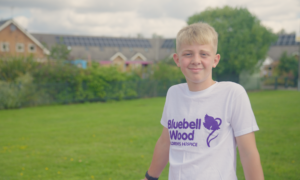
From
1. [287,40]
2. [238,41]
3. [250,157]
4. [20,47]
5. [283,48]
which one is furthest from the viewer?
[287,40]

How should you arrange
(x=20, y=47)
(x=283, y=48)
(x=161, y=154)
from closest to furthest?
(x=161, y=154) → (x=20, y=47) → (x=283, y=48)

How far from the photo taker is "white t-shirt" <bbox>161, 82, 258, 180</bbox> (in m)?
1.70

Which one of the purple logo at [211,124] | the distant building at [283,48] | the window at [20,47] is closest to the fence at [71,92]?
the purple logo at [211,124]

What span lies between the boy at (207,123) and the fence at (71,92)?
18.3m

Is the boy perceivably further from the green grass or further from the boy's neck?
the green grass

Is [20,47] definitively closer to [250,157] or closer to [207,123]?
[207,123]

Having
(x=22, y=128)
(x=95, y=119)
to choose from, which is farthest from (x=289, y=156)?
(x=22, y=128)

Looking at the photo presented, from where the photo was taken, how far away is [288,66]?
3584 cm

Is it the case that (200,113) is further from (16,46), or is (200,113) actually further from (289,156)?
(16,46)

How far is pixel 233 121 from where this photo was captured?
5.63 ft

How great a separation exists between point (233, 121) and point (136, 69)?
23181mm

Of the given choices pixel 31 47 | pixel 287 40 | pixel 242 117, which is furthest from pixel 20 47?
pixel 287 40

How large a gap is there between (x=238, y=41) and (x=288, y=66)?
33.7ft

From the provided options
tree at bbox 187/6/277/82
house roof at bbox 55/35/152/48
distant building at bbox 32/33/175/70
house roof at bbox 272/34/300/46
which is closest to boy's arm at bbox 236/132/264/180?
tree at bbox 187/6/277/82
